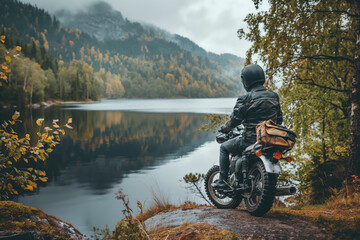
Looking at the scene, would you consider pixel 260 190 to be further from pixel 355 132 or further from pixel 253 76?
pixel 355 132

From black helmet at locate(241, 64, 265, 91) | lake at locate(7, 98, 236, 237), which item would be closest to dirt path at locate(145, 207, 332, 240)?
lake at locate(7, 98, 236, 237)

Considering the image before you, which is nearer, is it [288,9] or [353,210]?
[353,210]

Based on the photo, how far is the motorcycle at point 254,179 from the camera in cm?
433

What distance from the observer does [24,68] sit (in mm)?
81438

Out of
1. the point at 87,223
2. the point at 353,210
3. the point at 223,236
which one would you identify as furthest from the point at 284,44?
the point at 87,223

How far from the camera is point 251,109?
4.84 meters

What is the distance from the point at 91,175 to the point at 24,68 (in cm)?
7280

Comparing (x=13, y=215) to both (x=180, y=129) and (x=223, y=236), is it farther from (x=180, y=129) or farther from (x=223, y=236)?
(x=180, y=129)

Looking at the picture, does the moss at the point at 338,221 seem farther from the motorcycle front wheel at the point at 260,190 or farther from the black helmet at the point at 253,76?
the black helmet at the point at 253,76

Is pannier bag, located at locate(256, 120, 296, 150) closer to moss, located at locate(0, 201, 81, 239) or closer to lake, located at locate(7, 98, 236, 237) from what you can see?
lake, located at locate(7, 98, 236, 237)

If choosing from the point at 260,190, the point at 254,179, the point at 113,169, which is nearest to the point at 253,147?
the point at 254,179

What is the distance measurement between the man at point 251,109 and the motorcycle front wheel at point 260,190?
1.64 ft

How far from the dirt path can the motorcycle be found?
250 millimetres

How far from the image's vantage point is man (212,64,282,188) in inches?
190
